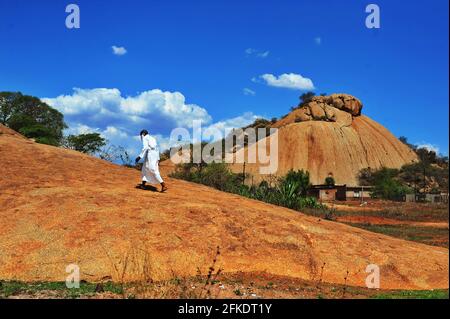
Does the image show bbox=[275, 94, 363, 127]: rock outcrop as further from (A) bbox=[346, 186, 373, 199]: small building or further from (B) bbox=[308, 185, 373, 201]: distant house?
(B) bbox=[308, 185, 373, 201]: distant house

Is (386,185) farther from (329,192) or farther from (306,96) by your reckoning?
(306,96)

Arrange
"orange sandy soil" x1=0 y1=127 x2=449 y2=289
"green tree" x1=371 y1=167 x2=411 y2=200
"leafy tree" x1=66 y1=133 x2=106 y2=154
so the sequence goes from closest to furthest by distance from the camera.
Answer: "orange sandy soil" x1=0 y1=127 x2=449 y2=289 < "leafy tree" x1=66 y1=133 x2=106 y2=154 < "green tree" x1=371 y1=167 x2=411 y2=200

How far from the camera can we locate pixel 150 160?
39.2 feet

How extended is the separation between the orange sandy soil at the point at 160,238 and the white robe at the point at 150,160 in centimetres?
50

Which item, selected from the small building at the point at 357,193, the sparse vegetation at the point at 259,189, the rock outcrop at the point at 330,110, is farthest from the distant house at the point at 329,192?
the rock outcrop at the point at 330,110

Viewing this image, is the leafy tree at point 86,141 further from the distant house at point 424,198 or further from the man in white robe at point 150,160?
the distant house at point 424,198

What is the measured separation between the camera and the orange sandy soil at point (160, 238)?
8250 millimetres

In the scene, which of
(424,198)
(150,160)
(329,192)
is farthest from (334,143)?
(150,160)

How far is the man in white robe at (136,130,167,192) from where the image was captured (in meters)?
11.8

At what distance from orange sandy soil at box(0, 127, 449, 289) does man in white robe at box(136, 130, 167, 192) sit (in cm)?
48

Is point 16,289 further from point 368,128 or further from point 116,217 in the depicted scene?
point 368,128

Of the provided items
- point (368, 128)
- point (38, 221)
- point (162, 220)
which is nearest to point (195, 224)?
point (162, 220)

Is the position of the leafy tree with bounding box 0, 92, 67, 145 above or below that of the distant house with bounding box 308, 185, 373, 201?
above

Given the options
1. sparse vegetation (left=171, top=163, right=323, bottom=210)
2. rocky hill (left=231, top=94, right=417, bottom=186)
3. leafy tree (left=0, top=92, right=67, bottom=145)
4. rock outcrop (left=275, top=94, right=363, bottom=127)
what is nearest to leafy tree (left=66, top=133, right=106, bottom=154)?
leafy tree (left=0, top=92, right=67, bottom=145)
